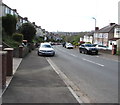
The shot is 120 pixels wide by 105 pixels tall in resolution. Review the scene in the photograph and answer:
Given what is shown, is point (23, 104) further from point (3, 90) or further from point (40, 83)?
point (40, 83)

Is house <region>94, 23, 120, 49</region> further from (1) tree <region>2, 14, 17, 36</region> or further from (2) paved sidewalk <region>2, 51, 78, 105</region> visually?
(2) paved sidewalk <region>2, 51, 78, 105</region>

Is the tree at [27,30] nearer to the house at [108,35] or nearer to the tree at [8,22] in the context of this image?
the tree at [8,22]

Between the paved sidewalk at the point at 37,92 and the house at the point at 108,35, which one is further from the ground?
the house at the point at 108,35

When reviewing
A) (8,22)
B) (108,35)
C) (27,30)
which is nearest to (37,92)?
(8,22)

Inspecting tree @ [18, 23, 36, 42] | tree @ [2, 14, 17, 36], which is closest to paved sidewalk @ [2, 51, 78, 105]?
tree @ [2, 14, 17, 36]

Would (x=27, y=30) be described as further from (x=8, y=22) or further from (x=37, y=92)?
(x=37, y=92)

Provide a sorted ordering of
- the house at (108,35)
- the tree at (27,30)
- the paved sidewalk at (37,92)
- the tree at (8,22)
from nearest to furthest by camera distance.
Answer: the paved sidewalk at (37,92) → the tree at (8,22) → the tree at (27,30) → the house at (108,35)

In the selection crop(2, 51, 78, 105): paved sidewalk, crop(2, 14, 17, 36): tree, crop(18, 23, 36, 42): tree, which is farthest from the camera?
crop(18, 23, 36, 42): tree

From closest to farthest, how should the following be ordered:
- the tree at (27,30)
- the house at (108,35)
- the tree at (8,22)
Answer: the tree at (8,22), the tree at (27,30), the house at (108,35)

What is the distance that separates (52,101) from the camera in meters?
6.39

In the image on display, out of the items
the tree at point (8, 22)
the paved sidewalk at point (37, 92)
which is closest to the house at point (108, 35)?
the tree at point (8, 22)

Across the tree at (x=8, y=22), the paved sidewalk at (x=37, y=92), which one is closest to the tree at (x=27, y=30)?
the tree at (x=8, y=22)

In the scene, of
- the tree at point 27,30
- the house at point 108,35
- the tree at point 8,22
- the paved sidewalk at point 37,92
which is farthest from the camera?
the house at point 108,35

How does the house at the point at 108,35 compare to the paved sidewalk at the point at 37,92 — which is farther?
the house at the point at 108,35
